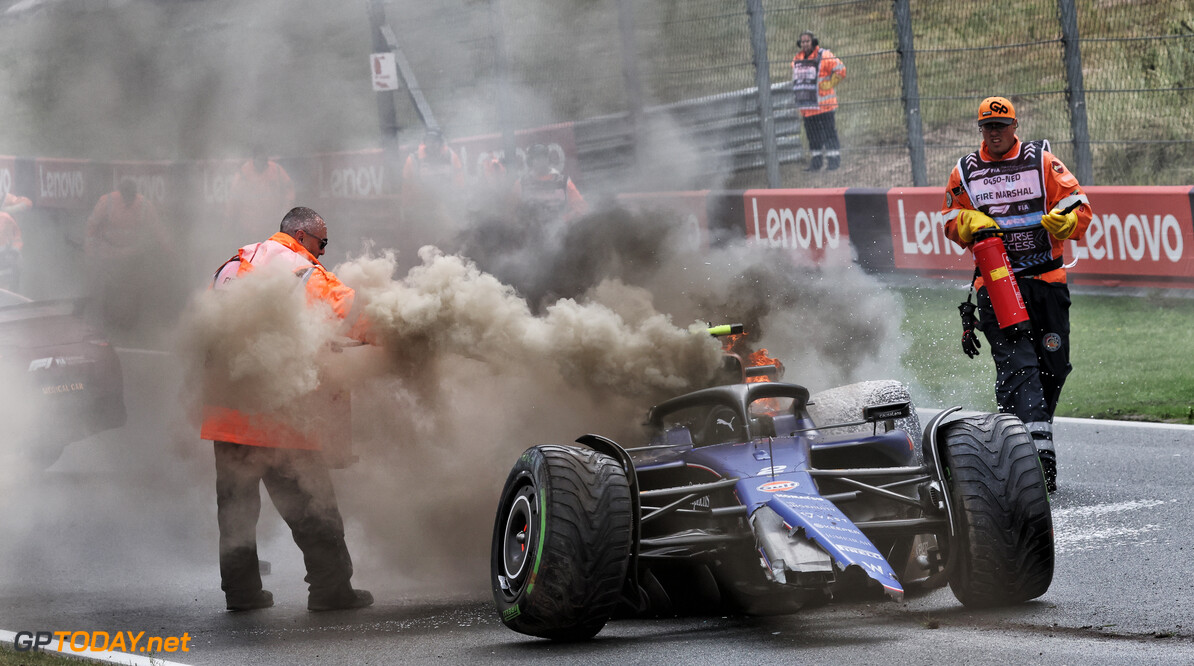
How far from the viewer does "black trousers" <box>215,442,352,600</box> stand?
6934 millimetres

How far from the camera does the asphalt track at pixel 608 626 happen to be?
5.27 m

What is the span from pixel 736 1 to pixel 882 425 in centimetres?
897

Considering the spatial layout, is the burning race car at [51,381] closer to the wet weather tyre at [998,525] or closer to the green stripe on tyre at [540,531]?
the green stripe on tyre at [540,531]

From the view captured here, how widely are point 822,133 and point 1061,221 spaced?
7826 millimetres

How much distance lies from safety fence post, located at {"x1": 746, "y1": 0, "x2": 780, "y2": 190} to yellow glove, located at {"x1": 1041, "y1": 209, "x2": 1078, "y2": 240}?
23.6 feet

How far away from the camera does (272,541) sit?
8.52 m

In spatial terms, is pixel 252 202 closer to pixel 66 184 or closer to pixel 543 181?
pixel 66 184

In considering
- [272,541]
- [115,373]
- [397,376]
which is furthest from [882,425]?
[115,373]

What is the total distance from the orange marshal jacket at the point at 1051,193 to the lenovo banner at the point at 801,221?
19.3 feet

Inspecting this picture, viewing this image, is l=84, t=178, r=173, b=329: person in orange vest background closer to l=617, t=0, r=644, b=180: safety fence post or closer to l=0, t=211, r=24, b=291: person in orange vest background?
l=0, t=211, r=24, b=291: person in orange vest background

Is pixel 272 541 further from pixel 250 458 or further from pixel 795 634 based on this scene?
pixel 795 634

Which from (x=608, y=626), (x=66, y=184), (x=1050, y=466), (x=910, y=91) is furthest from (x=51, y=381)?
(x=910, y=91)

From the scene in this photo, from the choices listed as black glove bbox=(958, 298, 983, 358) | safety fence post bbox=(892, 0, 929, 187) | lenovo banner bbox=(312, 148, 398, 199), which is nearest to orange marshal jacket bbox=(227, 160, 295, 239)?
lenovo banner bbox=(312, 148, 398, 199)

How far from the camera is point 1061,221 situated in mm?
Result: 7887
